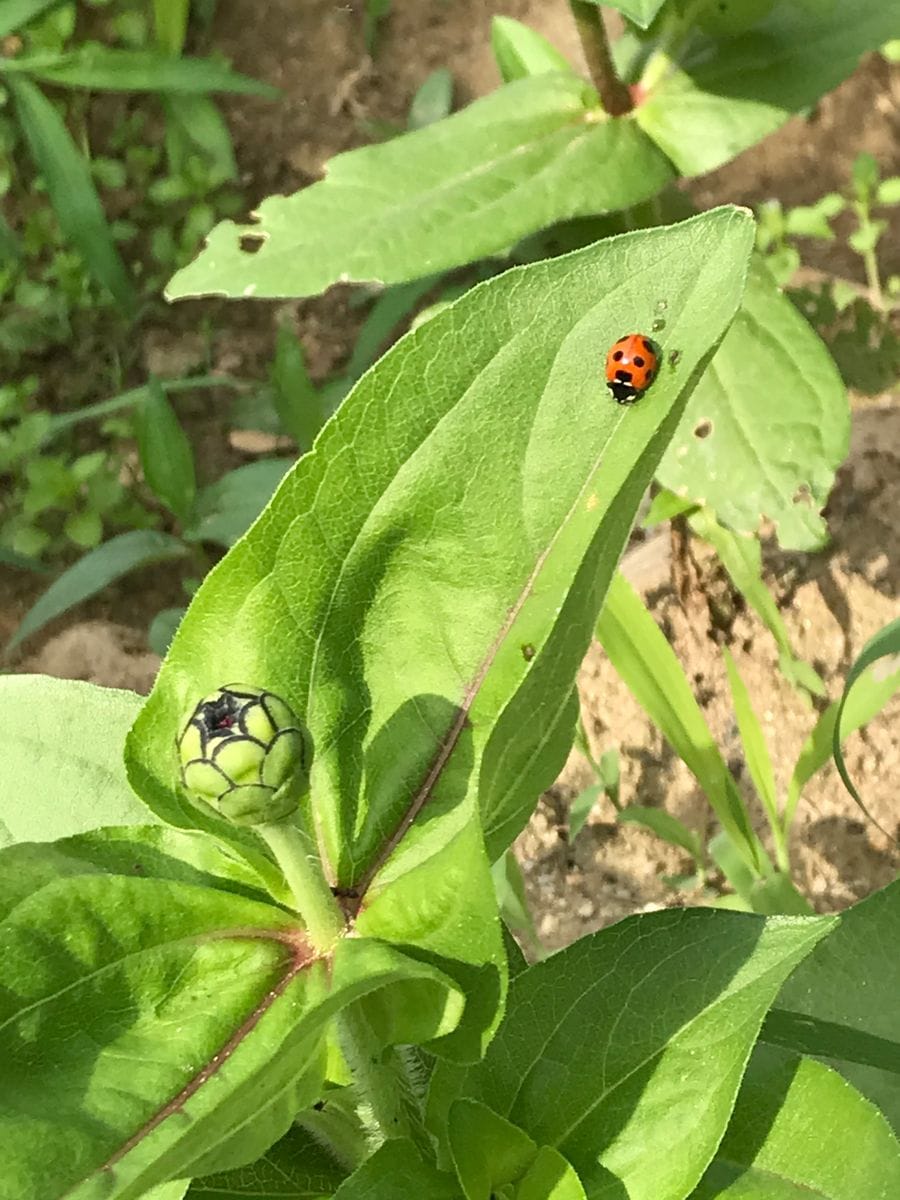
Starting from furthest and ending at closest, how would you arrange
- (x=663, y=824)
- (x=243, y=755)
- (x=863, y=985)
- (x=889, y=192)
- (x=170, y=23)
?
(x=170, y=23) < (x=889, y=192) < (x=663, y=824) < (x=863, y=985) < (x=243, y=755)

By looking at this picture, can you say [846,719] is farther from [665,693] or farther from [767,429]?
[767,429]

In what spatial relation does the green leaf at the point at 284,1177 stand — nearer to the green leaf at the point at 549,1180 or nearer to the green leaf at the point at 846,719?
the green leaf at the point at 549,1180

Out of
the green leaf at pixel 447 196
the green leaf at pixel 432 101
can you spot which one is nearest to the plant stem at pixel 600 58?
the green leaf at pixel 447 196

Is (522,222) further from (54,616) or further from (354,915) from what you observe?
(54,616)

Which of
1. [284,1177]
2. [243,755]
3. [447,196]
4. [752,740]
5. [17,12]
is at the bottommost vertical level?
[752,740]

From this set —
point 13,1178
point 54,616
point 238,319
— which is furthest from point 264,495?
point 13,1178

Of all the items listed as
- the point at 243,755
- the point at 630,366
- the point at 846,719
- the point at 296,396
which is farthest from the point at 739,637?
the point at 243,755
